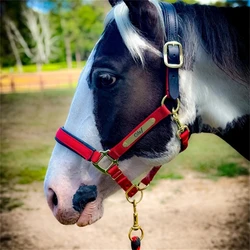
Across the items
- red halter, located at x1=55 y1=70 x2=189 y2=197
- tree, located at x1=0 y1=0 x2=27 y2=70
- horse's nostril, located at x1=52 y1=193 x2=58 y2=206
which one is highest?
red halter, located at x1=55 y1=70 x2=189 y2=197

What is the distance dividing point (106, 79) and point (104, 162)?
42cm

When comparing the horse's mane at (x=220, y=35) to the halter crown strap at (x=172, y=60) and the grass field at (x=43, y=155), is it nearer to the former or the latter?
the halter crown strap at (x=172, y=60)

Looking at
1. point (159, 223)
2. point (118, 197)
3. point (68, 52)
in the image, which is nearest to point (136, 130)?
point (159, 223)

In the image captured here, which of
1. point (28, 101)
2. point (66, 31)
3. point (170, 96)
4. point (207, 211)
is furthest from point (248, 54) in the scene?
point (66, 31)

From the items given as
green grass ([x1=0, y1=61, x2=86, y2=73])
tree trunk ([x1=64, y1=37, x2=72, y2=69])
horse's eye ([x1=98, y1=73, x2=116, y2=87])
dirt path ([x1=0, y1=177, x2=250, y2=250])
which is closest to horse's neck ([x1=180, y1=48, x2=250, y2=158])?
horse's eye ([x1=98, y1=73, x2=116, y2=87])

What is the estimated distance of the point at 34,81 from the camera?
24.3 meters

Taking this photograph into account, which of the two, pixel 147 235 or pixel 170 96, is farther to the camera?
pixel 147 235

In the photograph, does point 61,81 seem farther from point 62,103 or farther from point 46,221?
point 46,221

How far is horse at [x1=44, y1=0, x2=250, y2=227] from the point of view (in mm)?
1606

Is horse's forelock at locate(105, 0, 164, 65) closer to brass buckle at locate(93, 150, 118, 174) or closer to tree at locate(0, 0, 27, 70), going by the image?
brass buckle at locate(93, 150, 118, 174)

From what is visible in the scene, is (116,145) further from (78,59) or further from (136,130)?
(78,59)

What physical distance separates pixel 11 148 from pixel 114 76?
695cm

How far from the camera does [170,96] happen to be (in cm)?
160

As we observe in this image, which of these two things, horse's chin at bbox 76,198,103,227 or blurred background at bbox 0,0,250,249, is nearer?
horse's chin at bbox 76,198,103,227
